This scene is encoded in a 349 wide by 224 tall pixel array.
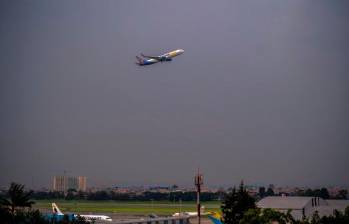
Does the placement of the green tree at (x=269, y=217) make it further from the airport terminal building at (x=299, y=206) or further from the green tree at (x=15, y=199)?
the airport terminal building at (x=299, y=206)

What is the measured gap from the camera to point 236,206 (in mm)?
51594

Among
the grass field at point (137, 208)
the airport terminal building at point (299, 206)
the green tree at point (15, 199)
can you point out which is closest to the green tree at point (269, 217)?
the green tree at point (15, 199)

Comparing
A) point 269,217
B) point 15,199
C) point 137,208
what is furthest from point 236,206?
point 137,208

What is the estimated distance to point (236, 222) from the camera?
50.8m

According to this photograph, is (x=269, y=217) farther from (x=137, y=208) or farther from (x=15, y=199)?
(x=137, y=208)

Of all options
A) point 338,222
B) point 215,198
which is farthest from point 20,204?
point 215,198

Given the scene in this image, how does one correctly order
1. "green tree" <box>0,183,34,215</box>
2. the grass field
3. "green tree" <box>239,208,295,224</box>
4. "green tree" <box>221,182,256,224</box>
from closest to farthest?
"green tree" <box>239,208,295,224</box> → "green tree" <box>221,182,256,224</box> → "green tree" <box>0,183,34,215</box> → the grass field

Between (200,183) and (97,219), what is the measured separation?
154ft

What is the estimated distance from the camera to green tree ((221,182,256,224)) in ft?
168

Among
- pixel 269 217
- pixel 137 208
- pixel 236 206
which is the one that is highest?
pixel 236 206

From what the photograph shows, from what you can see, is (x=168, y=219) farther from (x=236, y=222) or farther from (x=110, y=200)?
(x=110, y=200)

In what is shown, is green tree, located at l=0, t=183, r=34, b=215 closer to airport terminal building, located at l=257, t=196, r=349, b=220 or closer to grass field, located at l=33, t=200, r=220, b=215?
airport terminal building, located at l=257, t=196, r=349, b=220

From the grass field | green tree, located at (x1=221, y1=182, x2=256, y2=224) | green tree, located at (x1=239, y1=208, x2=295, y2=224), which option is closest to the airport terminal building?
green tree, located at (x1=221, y1=182, x2=256, y2=224)

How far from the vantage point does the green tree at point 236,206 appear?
51.2 meters
